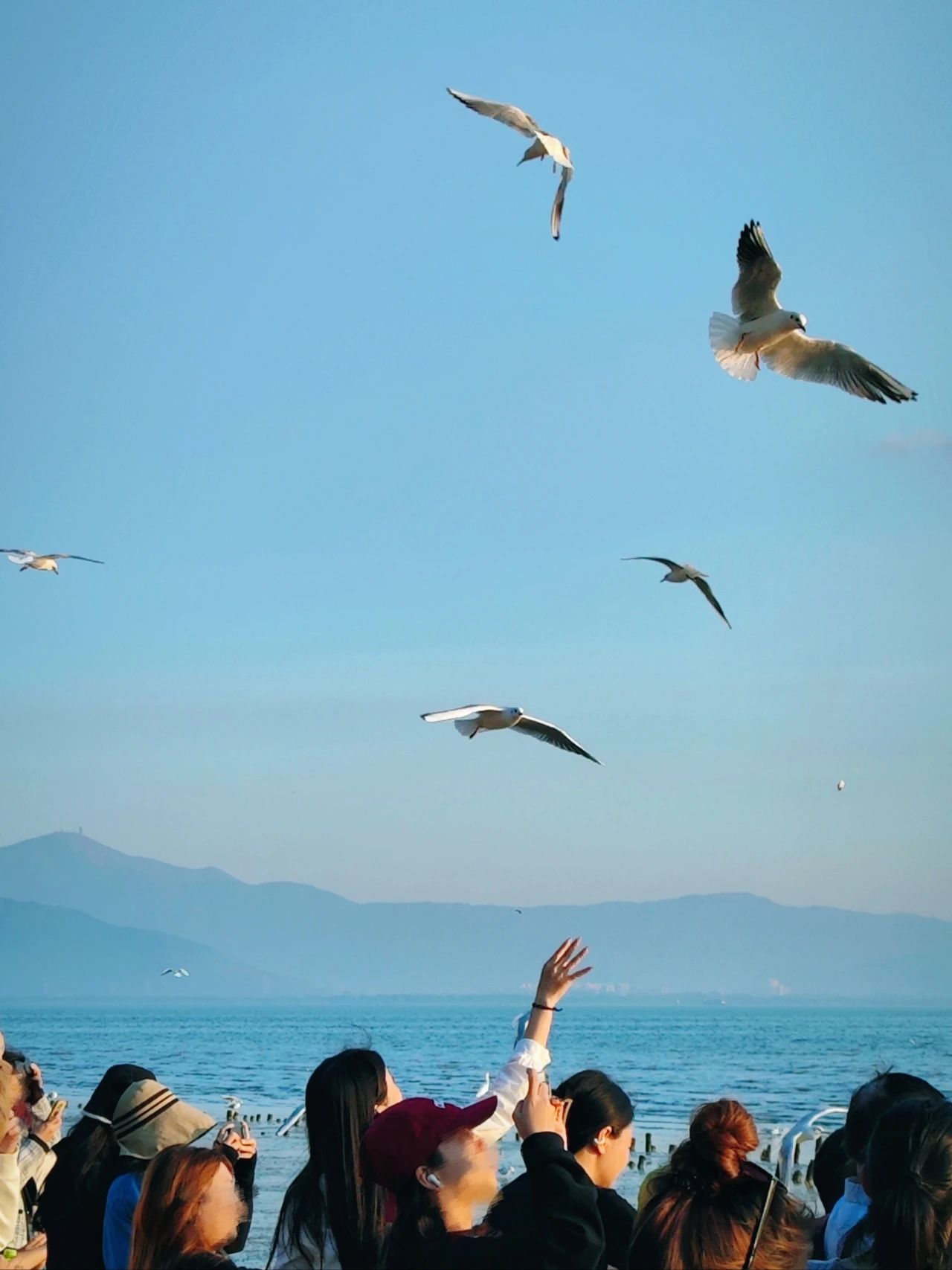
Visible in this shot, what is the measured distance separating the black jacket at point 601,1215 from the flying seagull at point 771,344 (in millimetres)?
7330

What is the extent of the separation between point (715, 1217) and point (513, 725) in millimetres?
6302

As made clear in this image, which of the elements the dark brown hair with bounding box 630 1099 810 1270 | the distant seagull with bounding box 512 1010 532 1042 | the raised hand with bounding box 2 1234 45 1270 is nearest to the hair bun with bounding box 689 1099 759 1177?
the dark brown hair with bounding box 630 1099 810 1270

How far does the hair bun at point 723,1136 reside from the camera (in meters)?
3.20

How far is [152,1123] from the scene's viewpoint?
466 cm

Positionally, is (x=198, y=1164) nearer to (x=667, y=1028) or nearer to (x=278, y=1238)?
(x=278, y=1238)

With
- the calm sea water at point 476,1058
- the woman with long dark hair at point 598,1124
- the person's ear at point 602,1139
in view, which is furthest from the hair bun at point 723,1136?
the person's ear at point 602,1139

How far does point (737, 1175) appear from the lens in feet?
10.4

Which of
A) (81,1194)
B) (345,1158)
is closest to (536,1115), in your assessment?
(345,1158)

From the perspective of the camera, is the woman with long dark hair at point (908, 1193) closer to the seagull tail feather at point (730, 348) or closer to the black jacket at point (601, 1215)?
the black jacket at point (601, 1215)

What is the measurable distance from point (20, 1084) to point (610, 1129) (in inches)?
75.3

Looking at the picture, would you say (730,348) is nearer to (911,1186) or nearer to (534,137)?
(534,137)

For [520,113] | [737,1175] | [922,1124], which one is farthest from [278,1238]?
[520,113]

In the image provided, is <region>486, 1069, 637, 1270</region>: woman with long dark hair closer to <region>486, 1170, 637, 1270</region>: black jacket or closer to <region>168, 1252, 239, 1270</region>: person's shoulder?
<region>486, 1170, 637, 1270</region>: black jacket

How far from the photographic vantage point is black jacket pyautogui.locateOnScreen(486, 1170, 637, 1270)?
10.5ft
